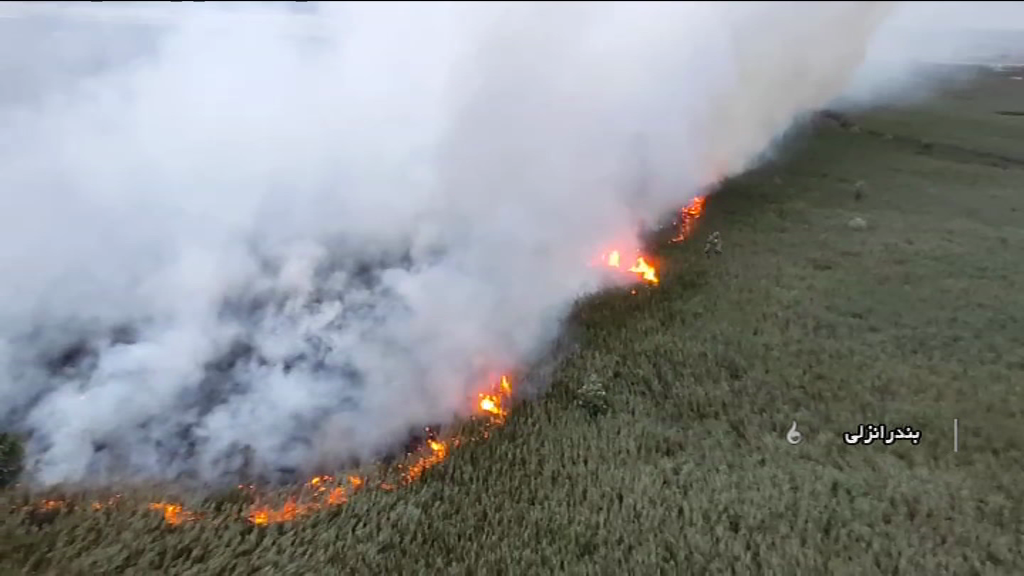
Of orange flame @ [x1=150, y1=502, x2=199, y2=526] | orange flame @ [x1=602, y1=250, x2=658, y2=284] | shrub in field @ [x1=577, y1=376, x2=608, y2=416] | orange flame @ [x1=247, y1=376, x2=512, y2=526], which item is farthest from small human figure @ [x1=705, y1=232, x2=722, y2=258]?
orange flame @ [x1=150, y1=502, x2=199, y2=526]

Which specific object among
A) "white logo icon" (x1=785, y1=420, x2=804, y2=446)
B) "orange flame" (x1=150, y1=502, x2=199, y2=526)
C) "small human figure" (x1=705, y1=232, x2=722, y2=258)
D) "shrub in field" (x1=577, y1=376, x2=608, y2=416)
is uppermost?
"orange flame" (x1=150, y1=502, x2=199, y2=526)

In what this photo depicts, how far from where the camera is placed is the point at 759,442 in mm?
7727

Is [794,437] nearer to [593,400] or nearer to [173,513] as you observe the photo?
[593,400]

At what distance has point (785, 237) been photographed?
1342 cm

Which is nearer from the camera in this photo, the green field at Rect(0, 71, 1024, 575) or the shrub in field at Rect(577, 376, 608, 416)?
the green field at Rect(0, 71, 1024, 575)

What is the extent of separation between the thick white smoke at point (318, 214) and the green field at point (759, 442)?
969mm

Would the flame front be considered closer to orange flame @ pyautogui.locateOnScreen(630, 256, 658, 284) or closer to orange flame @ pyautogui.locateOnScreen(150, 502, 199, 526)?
orange flame @ pyautogui.locateOnScreen(150, 502, 199, 526)

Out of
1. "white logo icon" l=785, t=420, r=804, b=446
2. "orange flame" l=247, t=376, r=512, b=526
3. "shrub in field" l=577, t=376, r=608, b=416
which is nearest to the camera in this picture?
"orange flame" l=247, t=376, r=512, b=526

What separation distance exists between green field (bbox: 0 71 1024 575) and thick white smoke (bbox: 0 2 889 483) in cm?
97

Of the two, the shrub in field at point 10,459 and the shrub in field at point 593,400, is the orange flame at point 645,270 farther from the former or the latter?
the shrub in field at point 10,459

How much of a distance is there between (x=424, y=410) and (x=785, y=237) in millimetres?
8257

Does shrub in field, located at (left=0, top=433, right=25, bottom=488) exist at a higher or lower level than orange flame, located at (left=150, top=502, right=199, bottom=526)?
higher

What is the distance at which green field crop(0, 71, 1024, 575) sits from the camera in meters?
6.09

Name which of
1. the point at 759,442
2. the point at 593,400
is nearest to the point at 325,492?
the point at 593,400
